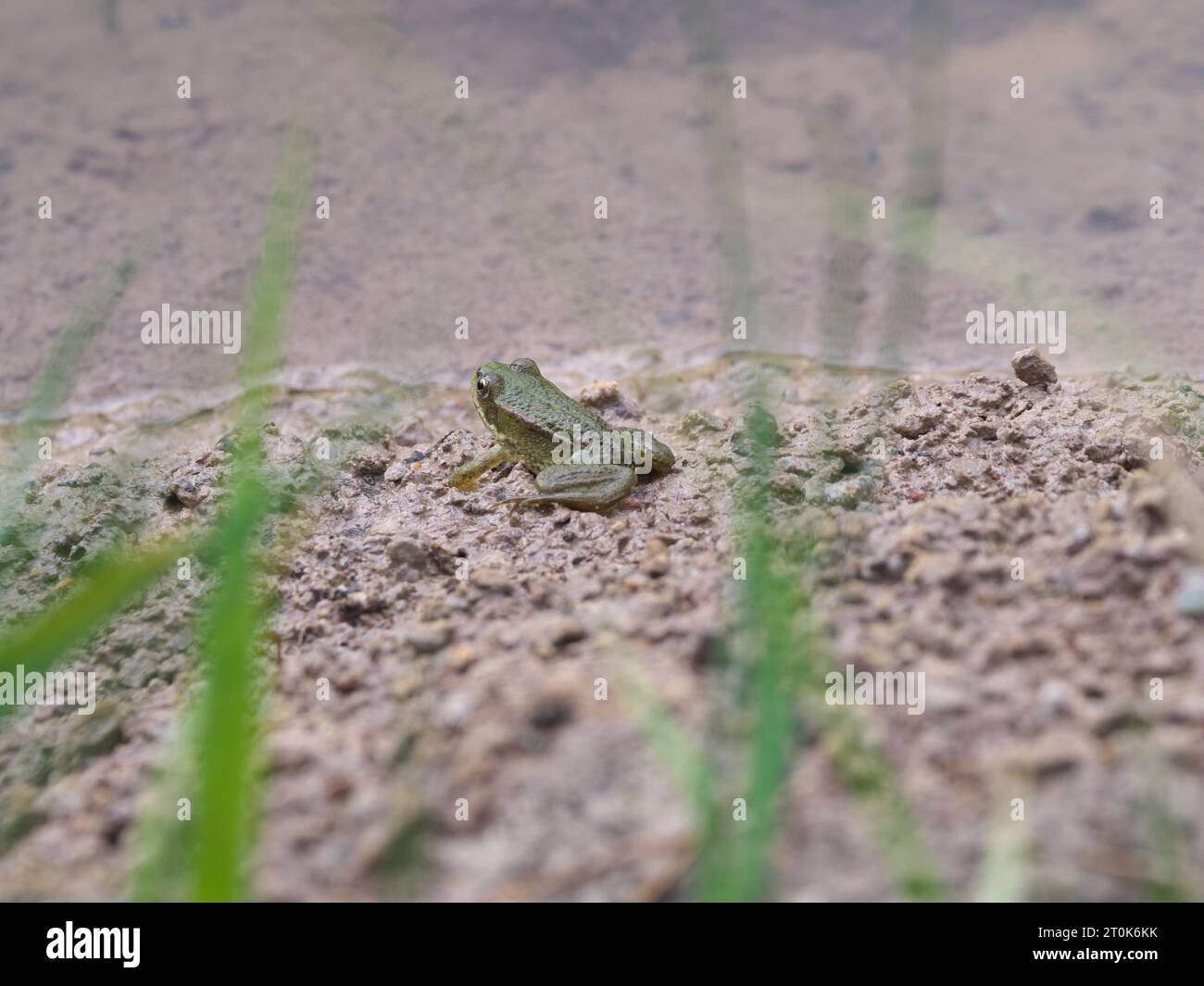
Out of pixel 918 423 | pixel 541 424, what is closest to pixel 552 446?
pixel 541 424

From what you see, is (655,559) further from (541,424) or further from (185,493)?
(185,493)

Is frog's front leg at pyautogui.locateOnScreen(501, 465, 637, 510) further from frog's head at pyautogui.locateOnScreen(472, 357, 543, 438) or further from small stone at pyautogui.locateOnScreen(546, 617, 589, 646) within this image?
small stone at pyautogui.locateOnScreen(546, 617, 589, 646)

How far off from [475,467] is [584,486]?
0.80m

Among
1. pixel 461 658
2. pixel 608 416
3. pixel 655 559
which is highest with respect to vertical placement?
pixel 608 416

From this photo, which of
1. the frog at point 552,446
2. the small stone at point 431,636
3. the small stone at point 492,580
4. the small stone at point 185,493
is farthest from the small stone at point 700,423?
the small stone at point 185,493

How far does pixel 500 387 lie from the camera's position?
17.4 feet

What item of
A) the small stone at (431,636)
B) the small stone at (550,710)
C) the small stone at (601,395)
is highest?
the small stone at (601,395)

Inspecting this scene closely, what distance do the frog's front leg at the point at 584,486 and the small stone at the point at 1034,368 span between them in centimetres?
196

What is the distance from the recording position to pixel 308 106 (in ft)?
27.9

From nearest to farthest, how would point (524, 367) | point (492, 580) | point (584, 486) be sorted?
point (492, 580), point (584, 486), point (524, 367)

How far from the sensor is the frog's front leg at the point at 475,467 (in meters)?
4.94

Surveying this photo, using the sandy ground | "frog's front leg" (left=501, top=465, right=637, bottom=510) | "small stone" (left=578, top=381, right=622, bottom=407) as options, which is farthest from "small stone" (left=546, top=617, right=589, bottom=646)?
"small stone" (left=578, top=381, right=622, bottom=407)

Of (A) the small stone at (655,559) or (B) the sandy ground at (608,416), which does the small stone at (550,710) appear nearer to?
(B) the sandy ground at (608,416)

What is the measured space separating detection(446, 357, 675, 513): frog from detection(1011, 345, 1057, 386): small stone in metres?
1.73
